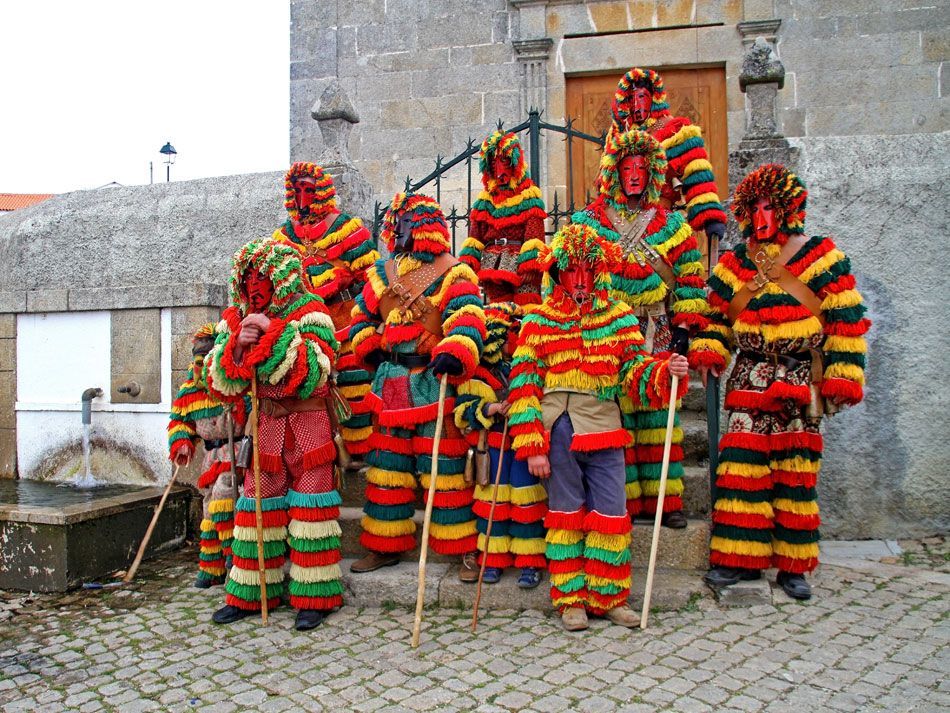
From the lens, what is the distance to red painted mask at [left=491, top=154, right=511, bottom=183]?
5.63m

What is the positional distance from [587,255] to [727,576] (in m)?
2.02

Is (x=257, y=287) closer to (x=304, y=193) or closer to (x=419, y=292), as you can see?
(x=419, y=292)

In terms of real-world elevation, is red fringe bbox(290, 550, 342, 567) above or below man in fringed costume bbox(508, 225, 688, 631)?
below

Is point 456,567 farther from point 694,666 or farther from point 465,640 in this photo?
point 694,666

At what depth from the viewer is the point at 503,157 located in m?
5.62

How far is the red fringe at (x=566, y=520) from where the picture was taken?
4.27 m

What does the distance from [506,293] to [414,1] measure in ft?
17.7

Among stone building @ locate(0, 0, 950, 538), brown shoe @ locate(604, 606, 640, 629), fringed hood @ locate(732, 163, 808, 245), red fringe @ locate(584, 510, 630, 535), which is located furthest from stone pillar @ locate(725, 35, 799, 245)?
brown shoe @ locate(604, 606, 640, 629)

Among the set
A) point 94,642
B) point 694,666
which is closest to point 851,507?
point 694,666

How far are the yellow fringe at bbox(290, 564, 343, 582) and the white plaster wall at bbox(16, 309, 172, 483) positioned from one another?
8.86 feet

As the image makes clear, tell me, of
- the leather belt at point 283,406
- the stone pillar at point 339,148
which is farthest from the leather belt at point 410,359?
the stone pillar at point 339,148

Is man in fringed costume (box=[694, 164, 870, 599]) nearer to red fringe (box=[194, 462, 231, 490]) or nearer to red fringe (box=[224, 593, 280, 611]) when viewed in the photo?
red fringe (box=[224, 593, 280, 611])

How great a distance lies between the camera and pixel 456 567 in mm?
4844

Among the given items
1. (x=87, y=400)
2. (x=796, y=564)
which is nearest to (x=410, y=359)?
(x=796, y=564)
